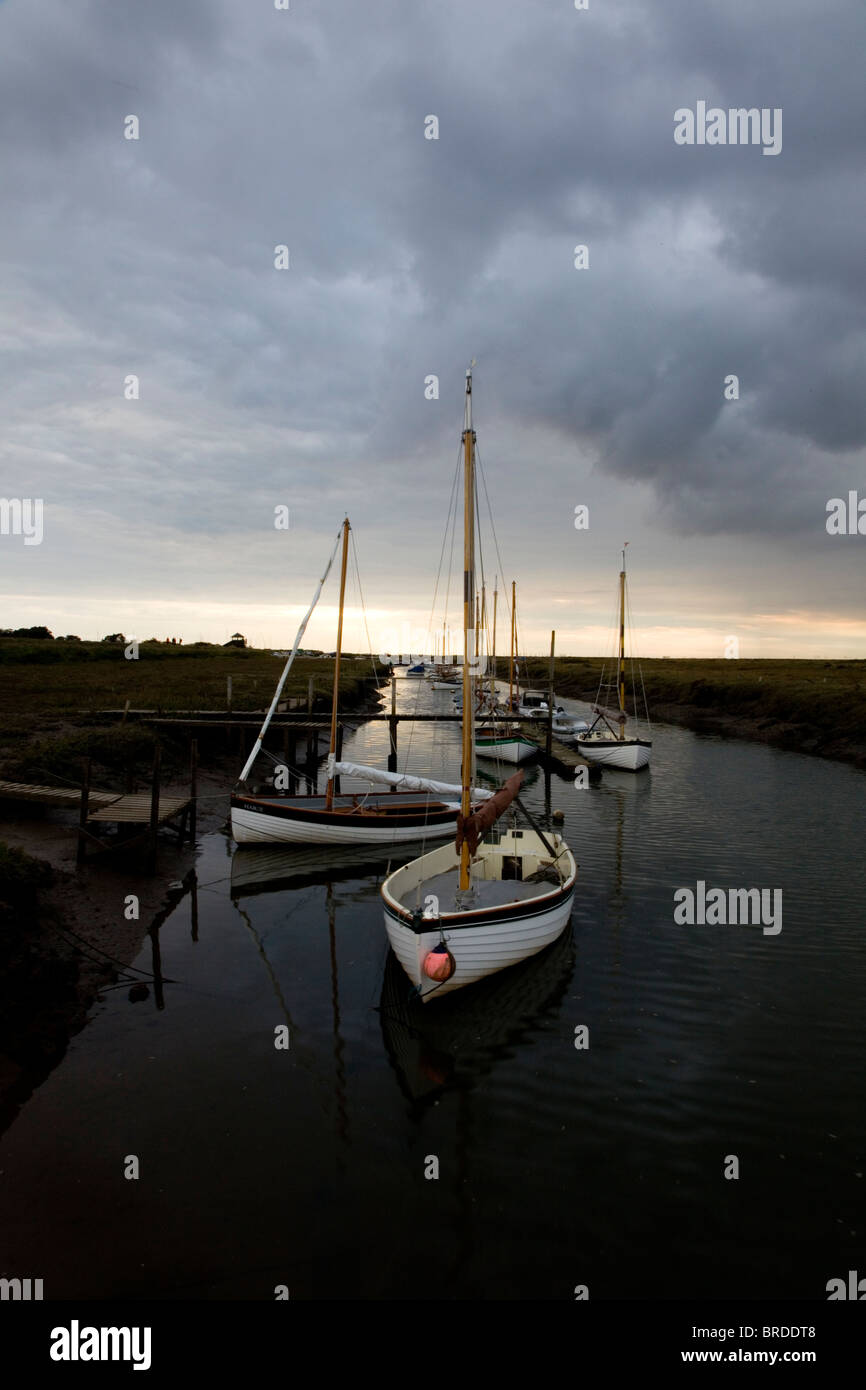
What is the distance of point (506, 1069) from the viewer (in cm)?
1262

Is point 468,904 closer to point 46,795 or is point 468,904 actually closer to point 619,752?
point 46,795

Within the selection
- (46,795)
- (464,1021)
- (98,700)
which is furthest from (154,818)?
(98,700)

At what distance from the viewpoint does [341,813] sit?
2619cm

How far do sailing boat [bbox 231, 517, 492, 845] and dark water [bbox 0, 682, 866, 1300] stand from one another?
6.19 metres

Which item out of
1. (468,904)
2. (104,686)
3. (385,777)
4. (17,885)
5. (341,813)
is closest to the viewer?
(468,904)

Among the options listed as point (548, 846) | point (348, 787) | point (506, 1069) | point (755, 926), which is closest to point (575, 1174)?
point (506, 1069)

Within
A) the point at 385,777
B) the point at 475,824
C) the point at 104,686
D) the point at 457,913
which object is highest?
the point at 104,686

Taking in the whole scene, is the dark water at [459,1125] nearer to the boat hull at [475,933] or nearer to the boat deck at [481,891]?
the boat hull at [475,933]

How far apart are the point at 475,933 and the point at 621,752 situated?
3277cm

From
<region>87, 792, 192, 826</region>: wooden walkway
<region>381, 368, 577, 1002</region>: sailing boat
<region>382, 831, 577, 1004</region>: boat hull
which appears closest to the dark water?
<region>382, 831, 577, 1004</region>: boat hull

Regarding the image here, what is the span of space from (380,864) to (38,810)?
41.2 ft

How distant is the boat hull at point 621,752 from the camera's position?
44.7 m

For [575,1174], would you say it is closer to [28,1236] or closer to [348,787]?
[28,1236]

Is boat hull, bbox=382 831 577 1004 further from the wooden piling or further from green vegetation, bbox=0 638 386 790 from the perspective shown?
green vegetation, bbox=0 638 386 790
